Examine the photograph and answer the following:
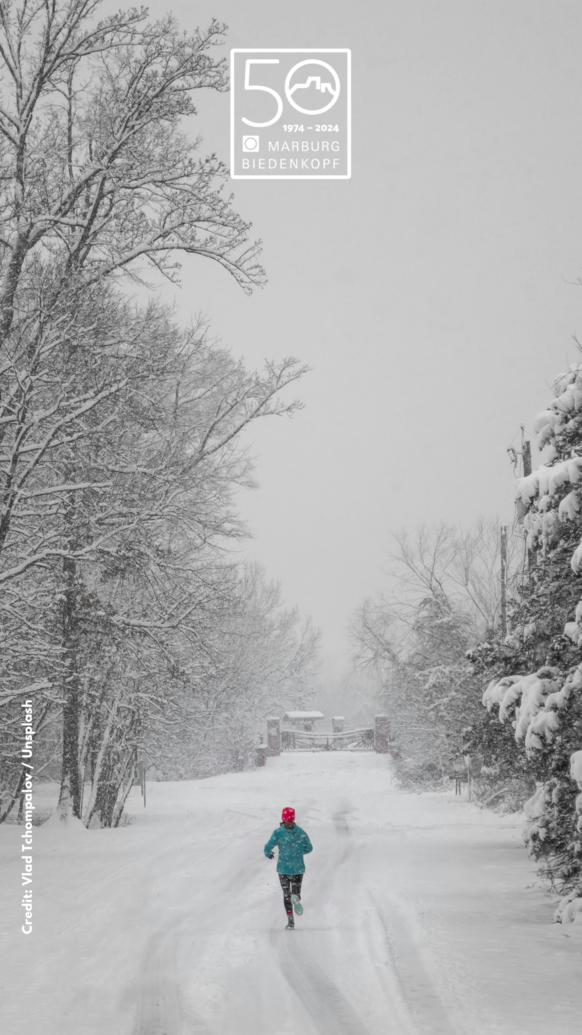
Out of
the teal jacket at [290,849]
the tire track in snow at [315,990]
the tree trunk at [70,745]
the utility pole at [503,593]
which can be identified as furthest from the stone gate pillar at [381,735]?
the tire track in snow at [315,990]

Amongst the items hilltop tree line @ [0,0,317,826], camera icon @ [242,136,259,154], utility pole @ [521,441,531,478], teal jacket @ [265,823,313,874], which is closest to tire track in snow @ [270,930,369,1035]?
teal jacket @ [265,823,313,874]

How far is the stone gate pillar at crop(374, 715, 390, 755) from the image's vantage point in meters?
38.4

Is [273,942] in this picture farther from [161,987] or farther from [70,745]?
[70,745]

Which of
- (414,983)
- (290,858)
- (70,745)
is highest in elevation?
(70,745)

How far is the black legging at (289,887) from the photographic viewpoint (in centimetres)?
871

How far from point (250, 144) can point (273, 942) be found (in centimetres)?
1536

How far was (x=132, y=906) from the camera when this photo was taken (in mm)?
9312

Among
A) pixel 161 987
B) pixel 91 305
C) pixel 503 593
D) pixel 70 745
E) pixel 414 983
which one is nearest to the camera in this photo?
pixel 161 987

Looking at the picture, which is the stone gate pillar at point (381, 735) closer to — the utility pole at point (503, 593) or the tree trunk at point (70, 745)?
the utility pole at point (503, 593)

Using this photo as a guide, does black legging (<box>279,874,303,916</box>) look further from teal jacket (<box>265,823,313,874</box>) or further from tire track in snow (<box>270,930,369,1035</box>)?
tire track in snow (<box>270,930,369,1035</box>)

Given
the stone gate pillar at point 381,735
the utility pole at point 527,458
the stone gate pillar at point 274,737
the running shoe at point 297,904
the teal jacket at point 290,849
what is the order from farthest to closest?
the stone gate pillar at point 381,735 < the stone gate pillar at point 274,737 < the utility pole at point 527,458 < the teal jacket at point 290,849 < the running shoe at point 297,904

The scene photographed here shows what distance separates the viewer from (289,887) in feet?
29.5

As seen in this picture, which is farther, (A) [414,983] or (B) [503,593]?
(B) [503,593]

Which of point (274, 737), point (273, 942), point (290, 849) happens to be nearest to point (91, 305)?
point (290, 849)
